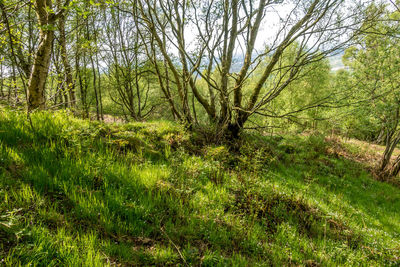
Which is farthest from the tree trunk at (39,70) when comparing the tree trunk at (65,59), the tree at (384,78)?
the tree at (384,78)

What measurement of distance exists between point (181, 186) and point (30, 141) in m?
2.74

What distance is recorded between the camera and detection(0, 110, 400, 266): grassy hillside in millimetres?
1770

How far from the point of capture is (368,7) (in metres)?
4.56

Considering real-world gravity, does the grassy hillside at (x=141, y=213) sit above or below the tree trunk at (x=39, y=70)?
below

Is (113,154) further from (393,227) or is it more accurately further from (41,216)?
(393,227)

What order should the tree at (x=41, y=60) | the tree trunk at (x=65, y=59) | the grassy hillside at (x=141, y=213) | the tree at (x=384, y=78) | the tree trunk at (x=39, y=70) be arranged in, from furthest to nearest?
the tree at (x=384, y=78) → the tree trunk at (x=65, y=59) → the tree trunk at (x=39, y=70) → the tree at (x=41, y=60) → the grassy hillside at (x=141, y=213)

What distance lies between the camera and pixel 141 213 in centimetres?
235

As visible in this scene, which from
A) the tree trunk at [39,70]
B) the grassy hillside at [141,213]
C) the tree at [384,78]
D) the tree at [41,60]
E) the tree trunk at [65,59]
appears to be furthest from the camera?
the tree at [384,78]

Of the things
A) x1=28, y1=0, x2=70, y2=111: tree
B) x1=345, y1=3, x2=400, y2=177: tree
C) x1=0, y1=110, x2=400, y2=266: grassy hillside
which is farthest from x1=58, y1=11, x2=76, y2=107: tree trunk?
x1=345, y1=3, x2=400, y2=177: tree

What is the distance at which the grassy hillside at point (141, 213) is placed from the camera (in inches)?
69.7

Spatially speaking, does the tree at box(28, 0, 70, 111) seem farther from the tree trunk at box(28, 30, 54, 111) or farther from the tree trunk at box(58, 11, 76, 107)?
the tree trunk at box(58, 11, 76, 107)

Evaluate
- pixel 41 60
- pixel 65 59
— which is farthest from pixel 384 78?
pixel 65 59

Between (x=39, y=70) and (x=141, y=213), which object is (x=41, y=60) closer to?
(x=39, y=70)

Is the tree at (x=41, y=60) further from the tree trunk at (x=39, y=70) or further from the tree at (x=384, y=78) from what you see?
the tree at (x=384, y=78)
